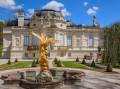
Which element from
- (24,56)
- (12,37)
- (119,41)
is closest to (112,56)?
(119,41)

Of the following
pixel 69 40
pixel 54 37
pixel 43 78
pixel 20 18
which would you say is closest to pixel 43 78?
pixel 43 78

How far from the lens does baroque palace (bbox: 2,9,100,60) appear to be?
126 ft

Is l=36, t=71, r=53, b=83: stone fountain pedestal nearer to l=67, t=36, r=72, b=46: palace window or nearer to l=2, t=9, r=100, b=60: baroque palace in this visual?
l=2, t=9, r=100, b=60: baroque palace

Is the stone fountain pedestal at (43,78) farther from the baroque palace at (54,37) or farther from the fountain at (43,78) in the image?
the baroque palace at (54,37)

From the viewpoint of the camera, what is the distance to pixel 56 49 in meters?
37.8

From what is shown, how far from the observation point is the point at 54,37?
3794cm

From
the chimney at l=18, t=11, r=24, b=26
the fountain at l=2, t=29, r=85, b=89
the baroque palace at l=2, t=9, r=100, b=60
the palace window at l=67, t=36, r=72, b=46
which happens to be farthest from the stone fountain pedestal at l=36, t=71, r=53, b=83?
the chimney at l=18, t=11, r=24, b=26

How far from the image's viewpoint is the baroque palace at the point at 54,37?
126ft

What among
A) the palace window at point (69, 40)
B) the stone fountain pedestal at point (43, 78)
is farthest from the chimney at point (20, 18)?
the stone fountain pedestal at point (43, 78)

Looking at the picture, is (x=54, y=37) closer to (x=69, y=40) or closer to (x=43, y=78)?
(x=69, y=40)

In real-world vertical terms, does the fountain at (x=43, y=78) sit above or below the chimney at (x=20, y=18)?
below

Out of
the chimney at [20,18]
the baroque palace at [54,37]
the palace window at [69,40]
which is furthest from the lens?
the chimney at [20,18]

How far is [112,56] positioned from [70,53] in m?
18.8

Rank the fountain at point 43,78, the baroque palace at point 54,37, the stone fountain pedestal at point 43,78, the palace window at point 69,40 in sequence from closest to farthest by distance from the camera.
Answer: the fountain at point 43,78
the stone fountain pedestal at point 43,78
the baroque palace at point 54,37
the palace window at point 69,40
